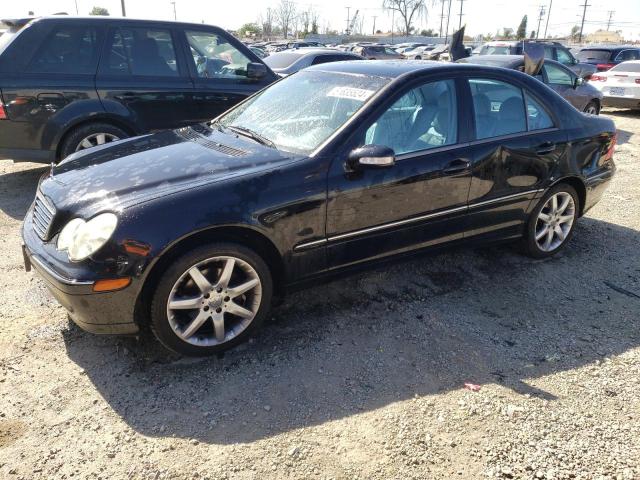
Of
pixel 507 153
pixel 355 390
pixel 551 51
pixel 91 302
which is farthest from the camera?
pixel 551 51

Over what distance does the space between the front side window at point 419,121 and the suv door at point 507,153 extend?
0.71 feet

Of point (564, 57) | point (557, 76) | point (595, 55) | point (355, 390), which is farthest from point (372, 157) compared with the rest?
point (595, 55)

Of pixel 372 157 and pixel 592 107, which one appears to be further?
pixel 592 107

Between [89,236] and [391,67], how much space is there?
2.37 meters

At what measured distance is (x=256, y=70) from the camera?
21.1ft

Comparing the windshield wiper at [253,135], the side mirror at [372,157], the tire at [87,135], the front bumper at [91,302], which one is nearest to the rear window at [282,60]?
the tire at [87,135]

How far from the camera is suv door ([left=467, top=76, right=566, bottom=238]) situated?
3.76 meters

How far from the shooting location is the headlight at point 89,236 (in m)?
2.61

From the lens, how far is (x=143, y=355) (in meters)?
3.02

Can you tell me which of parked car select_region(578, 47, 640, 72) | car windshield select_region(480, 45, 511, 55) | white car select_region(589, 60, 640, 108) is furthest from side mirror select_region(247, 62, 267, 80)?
parked car select_region(578, 47, 640, 72)

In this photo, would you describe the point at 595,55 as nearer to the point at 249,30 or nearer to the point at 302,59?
the point at 302,59

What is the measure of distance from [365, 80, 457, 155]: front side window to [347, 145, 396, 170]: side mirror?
205mm

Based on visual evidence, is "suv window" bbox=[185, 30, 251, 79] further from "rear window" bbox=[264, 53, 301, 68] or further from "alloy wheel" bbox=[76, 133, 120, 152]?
"rear window" bbox=[264, 53, 301, 68]

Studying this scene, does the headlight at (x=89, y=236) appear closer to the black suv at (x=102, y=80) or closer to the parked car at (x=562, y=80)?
the black suv at (x=102, y=80)
